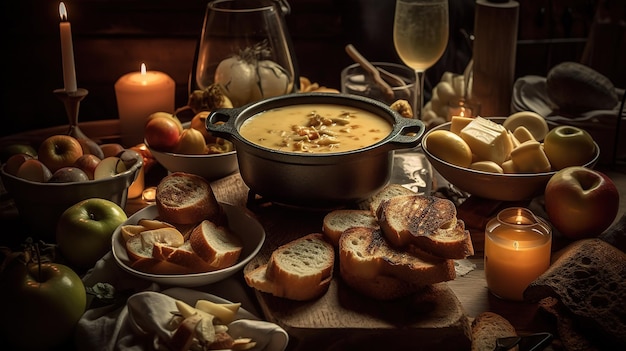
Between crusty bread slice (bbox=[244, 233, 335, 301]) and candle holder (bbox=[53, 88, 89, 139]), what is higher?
candle holder (bbox=[53, 88, 89, 139])

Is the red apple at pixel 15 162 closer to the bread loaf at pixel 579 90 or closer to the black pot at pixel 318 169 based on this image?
the black pot at pixel 318 169

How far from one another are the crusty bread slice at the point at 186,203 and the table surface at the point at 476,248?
0.10m

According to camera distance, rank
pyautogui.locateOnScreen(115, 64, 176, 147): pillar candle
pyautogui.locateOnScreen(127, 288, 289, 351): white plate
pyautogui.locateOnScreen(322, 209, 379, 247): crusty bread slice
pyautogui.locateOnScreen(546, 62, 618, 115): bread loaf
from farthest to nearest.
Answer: pyautogui.locateOnScreen(115, 64, 176, 147): pillar candle, pyautogui.locateOnScreen(546, 62, 618, 115): bread loaf, pyautogui.locateOnScreen(322, 209, 379, 247): crusty bread slice, pyautogui.locateOnScreen(127, 288, 289, 351): white plate

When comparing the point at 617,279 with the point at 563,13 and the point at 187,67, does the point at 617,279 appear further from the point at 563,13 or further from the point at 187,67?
the point at 187,67

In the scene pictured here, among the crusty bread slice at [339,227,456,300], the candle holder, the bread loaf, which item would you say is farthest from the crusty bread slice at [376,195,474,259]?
the candle holder

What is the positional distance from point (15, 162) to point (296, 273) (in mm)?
665

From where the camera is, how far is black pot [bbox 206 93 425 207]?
54.5 inches

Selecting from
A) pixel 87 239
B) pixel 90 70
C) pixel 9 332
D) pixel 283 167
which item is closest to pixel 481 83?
pixel 283 167

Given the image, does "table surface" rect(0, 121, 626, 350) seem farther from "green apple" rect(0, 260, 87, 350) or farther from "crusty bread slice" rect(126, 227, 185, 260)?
"green apple" rect(0, 260, 87, 350)

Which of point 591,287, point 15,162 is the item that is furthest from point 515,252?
point 15,162

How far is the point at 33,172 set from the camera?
148cm

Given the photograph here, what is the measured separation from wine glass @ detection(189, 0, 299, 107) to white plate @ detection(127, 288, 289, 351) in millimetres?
810

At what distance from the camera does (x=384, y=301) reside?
1250mm

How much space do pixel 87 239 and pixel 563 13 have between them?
2.22 m
